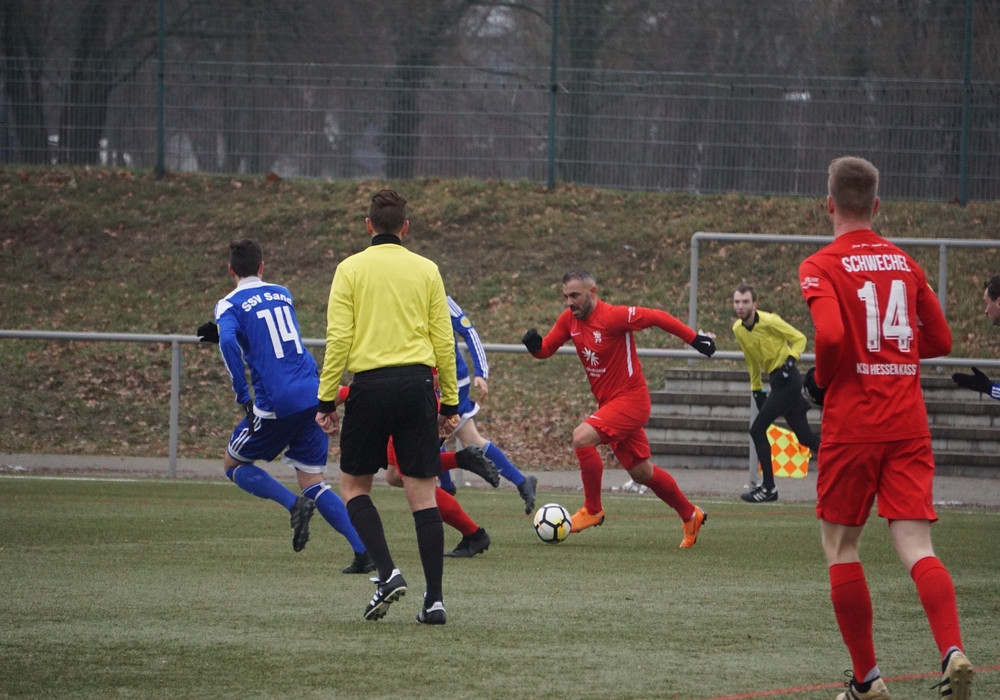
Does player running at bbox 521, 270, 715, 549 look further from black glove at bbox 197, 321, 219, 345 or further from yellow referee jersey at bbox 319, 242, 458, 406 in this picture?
yellow referee jersey at bbox 319, 242, 458, 406

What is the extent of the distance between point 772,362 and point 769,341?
0.21 metres

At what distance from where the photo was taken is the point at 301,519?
694 centimetres

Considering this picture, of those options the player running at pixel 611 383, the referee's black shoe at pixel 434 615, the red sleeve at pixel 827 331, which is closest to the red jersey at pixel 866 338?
the red sleeve at pixel 827 331

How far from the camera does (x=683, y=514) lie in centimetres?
901

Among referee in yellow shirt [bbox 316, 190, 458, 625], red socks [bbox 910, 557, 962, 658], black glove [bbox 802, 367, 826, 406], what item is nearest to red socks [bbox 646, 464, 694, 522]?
referee in yellow shirt [bbox 316, 190, 458, 625]

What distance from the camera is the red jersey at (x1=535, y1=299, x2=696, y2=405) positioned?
9156mm

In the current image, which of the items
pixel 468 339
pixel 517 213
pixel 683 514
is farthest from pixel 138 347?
pixel 683 514

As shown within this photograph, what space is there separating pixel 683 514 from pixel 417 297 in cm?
392

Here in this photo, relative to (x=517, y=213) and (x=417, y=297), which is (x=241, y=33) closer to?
(x=517, y=213)

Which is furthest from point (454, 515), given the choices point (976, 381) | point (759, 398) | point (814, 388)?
point (759, 398)

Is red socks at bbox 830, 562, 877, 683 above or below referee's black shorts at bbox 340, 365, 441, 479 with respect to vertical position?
below

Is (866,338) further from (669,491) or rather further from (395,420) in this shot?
(669,491)

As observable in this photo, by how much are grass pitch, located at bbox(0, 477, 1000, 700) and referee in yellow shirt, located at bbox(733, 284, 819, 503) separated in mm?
2306

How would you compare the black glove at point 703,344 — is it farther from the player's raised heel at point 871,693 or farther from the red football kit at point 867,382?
the player's raised heel at point 871,693
